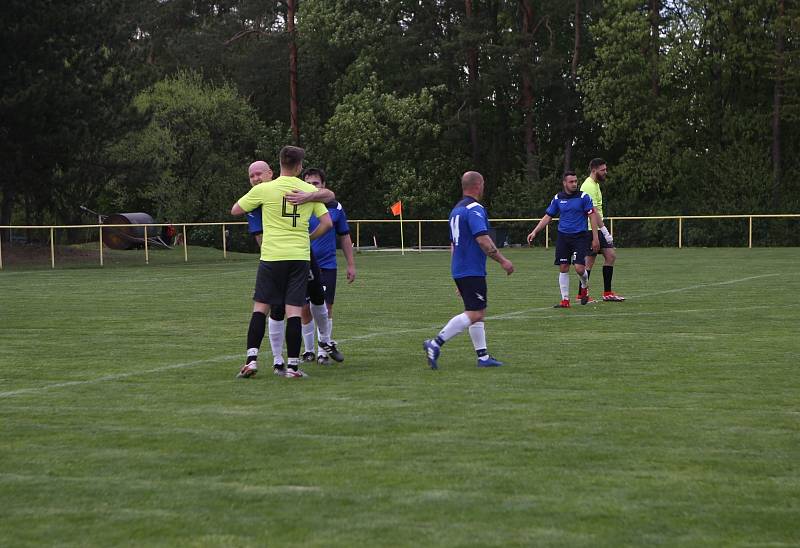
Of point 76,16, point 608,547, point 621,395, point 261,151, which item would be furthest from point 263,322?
point 261,151

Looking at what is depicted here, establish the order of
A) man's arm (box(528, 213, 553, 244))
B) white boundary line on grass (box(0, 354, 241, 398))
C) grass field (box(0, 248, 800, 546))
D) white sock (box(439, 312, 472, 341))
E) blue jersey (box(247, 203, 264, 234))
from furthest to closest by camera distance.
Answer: man's arm (box(528, 213, 553, 244)), white sock (box(439, 312, 472, 341)), blue jersey (box(247, 203, 264, 234)), white boundary line on grass (box(0, 354, 241, 398)), grass field (box(0, 248, 800, 546))

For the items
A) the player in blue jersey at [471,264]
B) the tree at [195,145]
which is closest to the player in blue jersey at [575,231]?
the player in blue jersey at [471,264]

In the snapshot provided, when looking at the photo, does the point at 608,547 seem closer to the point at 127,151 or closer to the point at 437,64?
the point at 127,151

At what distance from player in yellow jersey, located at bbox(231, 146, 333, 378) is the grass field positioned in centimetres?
45

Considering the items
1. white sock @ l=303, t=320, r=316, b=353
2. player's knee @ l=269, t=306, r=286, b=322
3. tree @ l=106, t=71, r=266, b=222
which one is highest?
tree @ l=106, t=71, r=266, b=222

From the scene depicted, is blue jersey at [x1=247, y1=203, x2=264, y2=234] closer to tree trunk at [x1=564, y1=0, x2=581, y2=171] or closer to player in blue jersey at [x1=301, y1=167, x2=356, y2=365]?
player in blue jersey at [x1=301, y1=167, x2=356, y2=365]

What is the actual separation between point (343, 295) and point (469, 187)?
1109cm

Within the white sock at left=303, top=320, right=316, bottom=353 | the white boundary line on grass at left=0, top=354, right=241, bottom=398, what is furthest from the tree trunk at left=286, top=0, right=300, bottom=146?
the white sock at left=303, top=320, right=316, bottom=353

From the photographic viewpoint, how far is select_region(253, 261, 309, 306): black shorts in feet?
34.0

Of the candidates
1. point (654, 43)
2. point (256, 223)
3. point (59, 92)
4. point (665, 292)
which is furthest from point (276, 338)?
point (654, 43)

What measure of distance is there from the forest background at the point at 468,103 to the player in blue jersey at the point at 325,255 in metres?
36.9

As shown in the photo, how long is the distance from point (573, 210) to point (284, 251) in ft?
28.7

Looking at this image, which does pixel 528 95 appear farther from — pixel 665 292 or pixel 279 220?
pixel 279 220

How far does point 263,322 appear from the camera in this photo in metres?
10.4
